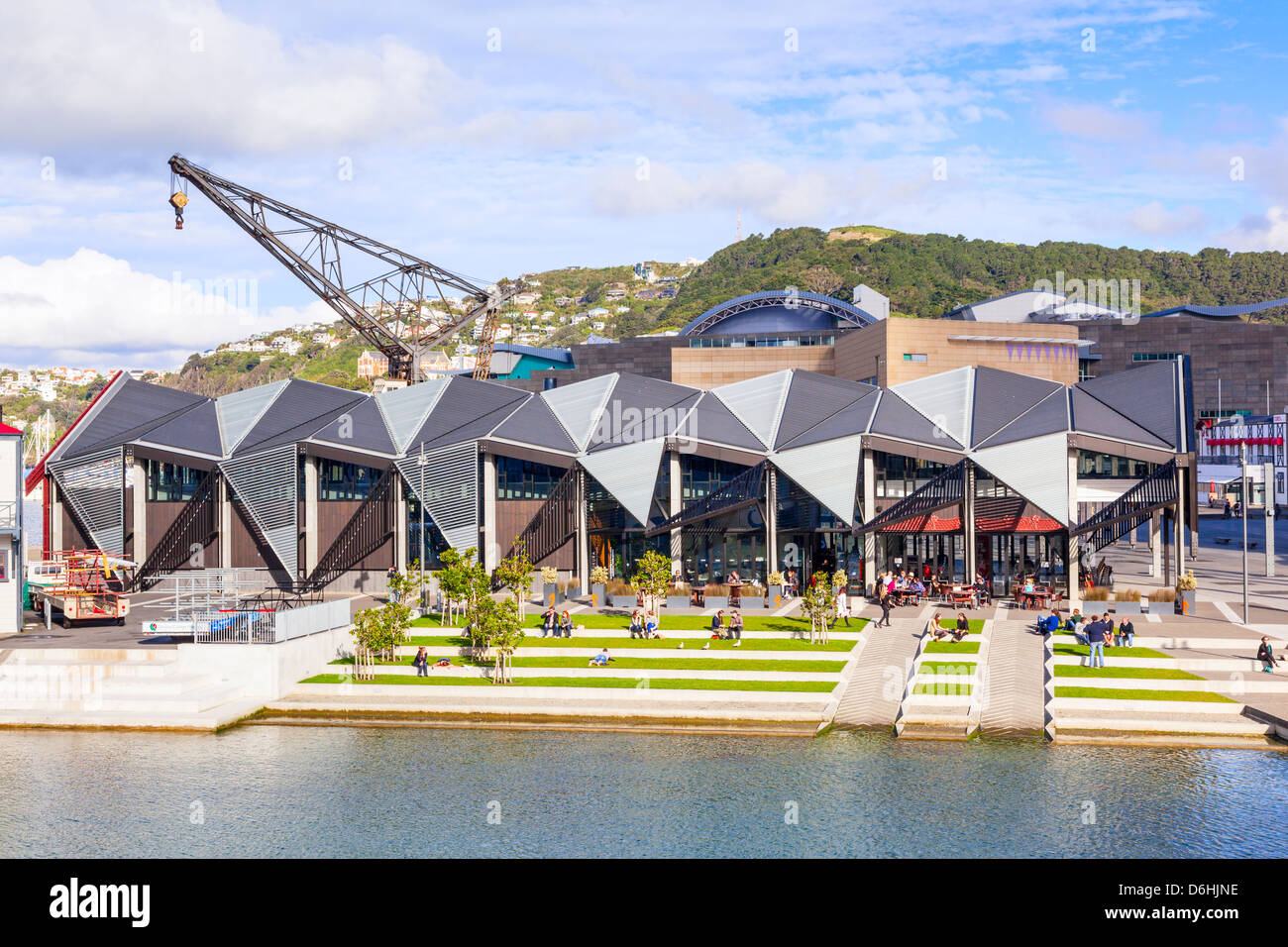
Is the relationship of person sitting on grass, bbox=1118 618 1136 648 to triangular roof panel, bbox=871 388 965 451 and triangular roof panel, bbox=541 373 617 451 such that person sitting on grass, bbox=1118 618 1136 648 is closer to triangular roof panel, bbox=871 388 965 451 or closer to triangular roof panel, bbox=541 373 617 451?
triangular roof panel, bbox=871 388 965 451

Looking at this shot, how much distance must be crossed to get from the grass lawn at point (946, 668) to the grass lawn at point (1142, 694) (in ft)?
9.27

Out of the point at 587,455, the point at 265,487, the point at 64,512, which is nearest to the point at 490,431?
the point at 587,455

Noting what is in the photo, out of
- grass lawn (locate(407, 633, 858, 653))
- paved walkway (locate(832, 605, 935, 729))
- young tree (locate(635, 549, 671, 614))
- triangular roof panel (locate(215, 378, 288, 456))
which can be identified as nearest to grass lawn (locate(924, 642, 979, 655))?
paved walkway (locate(832, 605, 935, 729))

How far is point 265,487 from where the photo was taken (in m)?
55.1

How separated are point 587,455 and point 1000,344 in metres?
32.0

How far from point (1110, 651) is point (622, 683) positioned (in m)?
15.2

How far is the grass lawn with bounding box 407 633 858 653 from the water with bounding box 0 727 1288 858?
6834 mm

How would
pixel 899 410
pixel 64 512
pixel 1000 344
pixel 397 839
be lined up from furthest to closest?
pixel 1000 344 → pixel 64 512 → pixel 899 410 → pixel 397 839

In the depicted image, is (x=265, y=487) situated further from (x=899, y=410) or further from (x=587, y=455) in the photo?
(x=899, y=410)

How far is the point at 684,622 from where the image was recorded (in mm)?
40969

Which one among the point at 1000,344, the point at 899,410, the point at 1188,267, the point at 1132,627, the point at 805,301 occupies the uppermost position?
the point at 1188,267

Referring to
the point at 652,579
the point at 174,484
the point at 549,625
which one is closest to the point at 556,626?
the point at 549,625

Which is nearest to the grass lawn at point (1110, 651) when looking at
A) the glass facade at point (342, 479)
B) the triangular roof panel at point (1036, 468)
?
the triangular roof panel at point (1036, 468)

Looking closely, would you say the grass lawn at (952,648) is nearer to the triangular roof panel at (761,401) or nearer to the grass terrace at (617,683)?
the grass terrace at (617,683)
